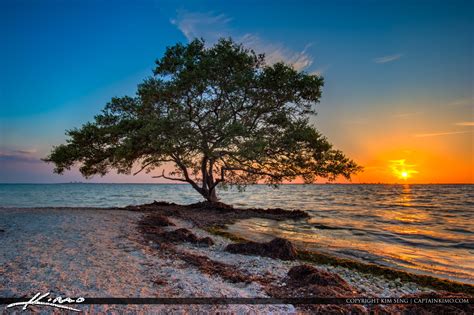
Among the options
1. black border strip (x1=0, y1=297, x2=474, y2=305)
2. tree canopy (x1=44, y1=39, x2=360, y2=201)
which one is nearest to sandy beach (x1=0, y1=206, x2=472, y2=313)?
black border strip (x1=0, y1=297, x2=474, y2=305)

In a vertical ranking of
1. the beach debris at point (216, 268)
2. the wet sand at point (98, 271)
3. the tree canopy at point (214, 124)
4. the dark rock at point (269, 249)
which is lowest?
the dark rock at point (269, 249)

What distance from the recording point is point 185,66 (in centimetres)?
1925

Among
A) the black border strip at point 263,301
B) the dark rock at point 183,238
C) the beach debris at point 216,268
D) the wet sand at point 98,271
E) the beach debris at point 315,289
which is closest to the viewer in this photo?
the black border strip at point 263,301

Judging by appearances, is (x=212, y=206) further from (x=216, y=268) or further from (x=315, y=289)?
(x=315, y=289)

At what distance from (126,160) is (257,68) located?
35.4ft

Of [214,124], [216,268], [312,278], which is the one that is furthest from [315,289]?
[214,124]

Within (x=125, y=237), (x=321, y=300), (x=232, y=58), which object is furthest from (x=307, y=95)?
(x=321, y=300)

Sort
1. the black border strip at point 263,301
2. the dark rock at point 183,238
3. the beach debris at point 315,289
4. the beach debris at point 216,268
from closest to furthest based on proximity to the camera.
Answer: the black border strip at point 263,301
the beach debris at point 315,289
the beach debris at point 216,268
the dark rock at point 183,238

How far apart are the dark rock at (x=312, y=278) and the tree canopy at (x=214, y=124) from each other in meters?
10.2

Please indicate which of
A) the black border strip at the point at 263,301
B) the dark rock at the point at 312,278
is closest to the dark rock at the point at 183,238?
the dark rock at the point at 312,278

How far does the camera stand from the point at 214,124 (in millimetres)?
18547

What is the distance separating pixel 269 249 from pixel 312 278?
10.1 feet

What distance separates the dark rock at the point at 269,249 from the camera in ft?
29.2

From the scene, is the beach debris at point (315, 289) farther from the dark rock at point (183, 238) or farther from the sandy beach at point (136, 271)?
the dark rock at point (183, 238)
